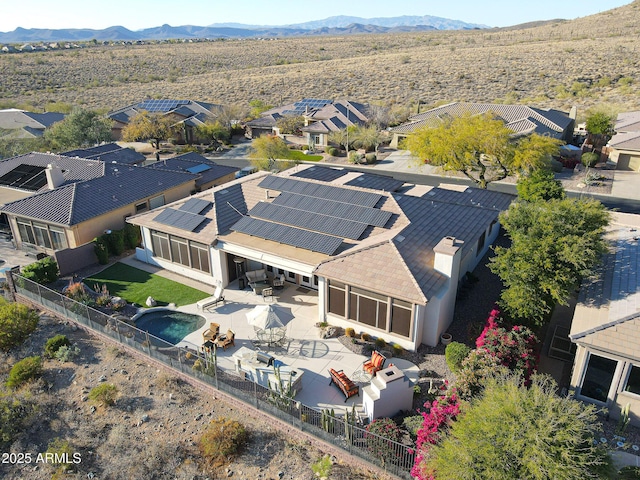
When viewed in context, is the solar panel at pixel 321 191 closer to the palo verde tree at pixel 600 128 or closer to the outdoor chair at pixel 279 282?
the outdoor chair at pixel 279 282

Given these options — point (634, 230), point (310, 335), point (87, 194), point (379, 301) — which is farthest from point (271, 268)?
point (634, 230)

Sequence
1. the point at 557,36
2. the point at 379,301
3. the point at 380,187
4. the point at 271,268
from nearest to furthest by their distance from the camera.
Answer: the point at 379,301
the point at 271,268
the point at 380,187
the point at 557,36

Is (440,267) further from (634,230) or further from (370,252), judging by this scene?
(634,230)

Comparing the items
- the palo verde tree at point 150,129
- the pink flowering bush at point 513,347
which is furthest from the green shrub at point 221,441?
the palo verde tree at point 150,129


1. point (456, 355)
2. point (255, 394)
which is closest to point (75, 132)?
point (255, 394)

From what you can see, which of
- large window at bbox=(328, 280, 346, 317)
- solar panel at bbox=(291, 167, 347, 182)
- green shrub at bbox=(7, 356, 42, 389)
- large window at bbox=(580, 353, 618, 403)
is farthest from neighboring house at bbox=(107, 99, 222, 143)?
large window at bbox=(580, 353, 618, 403)

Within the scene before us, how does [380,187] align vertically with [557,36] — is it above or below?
below

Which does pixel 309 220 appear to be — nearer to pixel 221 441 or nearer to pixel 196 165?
pixel 221 441
